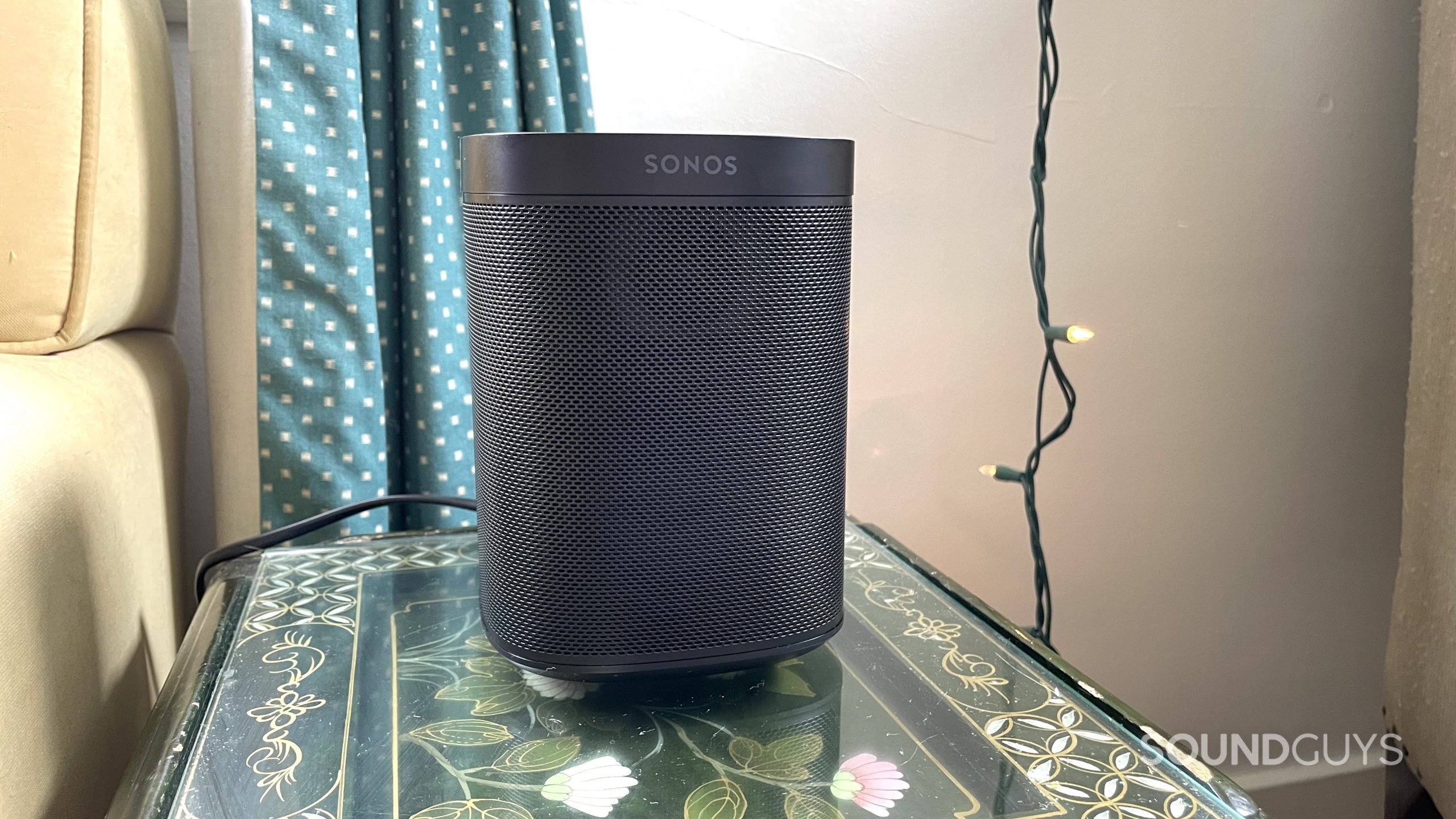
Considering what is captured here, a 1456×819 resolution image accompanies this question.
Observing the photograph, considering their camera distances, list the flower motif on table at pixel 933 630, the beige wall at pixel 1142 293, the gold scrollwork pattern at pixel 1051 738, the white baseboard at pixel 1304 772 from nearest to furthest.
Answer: the gold scrollwork pattern at pixel 1051 738 < the flower motif on table at pixel 933 630 < the beige wall at pixel 1142 293 < the white baseboard at pixel 1304 772

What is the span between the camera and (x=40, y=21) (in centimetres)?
60

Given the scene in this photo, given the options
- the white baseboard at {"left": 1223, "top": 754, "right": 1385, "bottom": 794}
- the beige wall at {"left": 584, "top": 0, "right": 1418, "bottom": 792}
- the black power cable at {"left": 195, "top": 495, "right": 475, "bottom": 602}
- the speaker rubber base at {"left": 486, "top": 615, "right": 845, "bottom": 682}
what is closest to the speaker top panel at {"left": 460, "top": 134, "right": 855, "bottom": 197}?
the speaker rubber base at {"left": 486, "top": 615, "right": 845, "bottom": 682}

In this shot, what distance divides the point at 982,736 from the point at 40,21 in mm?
636

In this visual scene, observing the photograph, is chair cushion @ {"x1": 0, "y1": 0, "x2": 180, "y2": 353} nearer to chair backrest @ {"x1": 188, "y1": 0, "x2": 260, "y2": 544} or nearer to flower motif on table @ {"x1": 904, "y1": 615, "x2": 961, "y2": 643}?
chair backrest @ {"x1": 188, "y1": 0, "x2": 260, "y2": 544}

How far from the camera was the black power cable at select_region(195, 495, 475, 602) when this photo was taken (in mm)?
670

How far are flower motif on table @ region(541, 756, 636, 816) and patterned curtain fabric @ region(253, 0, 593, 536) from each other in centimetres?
35

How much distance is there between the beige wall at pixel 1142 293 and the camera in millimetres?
958

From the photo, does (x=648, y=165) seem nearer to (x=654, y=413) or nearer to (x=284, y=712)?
(x=654, y=413)

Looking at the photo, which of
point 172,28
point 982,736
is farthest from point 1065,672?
point 172,28

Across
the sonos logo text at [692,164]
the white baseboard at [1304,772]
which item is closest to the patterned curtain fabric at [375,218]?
the sonos logo text at [692,164]

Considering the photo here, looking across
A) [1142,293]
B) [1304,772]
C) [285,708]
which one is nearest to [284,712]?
[285,708]

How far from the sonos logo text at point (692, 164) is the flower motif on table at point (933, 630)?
0.27 meters

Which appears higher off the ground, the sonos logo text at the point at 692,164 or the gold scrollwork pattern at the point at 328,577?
the sonos logo text at the point at 692,164

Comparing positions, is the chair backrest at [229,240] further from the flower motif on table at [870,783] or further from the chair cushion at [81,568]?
the flower motif on table at [870,783]
